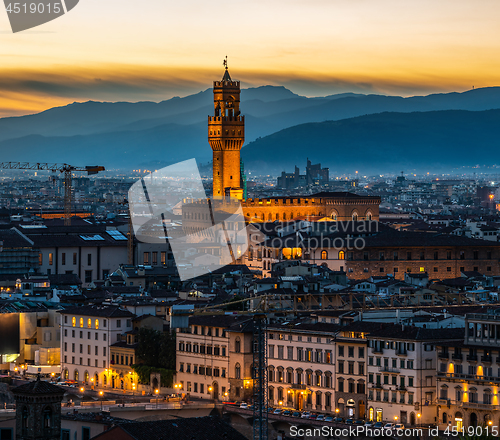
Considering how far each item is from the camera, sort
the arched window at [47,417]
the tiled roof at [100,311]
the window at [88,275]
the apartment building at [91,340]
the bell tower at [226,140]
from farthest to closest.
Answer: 1. the bell tower at [226,140]
2. the window at [88,275]
3. the tiled roof at [100,311]
4. the apartment building at [91,340]
5. the arched window at [47,417]

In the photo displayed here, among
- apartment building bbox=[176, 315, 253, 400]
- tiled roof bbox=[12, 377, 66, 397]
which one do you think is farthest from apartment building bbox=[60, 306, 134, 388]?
tiled roof bbox=[12, 377, 66, 397]

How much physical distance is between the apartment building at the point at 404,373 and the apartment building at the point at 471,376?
486mm

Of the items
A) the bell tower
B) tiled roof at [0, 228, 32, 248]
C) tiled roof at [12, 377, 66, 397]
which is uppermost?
the bell tower

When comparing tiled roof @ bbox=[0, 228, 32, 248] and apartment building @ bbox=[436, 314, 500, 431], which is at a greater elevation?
tiled roof @ bbox=[0, 228, 32, 248]

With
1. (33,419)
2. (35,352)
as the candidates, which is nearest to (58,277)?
(35,352)

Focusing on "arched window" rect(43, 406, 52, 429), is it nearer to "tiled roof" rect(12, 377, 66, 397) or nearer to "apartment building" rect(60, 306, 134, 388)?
"tiled roof" rect(12, 377, 66, 397)

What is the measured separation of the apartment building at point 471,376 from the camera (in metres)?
42.4

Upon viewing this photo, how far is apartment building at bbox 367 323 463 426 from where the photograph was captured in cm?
4448

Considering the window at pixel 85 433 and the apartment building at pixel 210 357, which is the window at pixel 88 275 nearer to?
the apartment building at pixel 210 357

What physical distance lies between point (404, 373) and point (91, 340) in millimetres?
16025

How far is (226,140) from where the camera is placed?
10900 cm

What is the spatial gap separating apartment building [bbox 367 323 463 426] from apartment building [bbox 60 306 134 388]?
42.6ft

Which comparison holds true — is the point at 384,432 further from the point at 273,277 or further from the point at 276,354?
the point at 273,277

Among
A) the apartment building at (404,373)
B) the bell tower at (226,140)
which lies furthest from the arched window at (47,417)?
the bell tower at (226,140)
